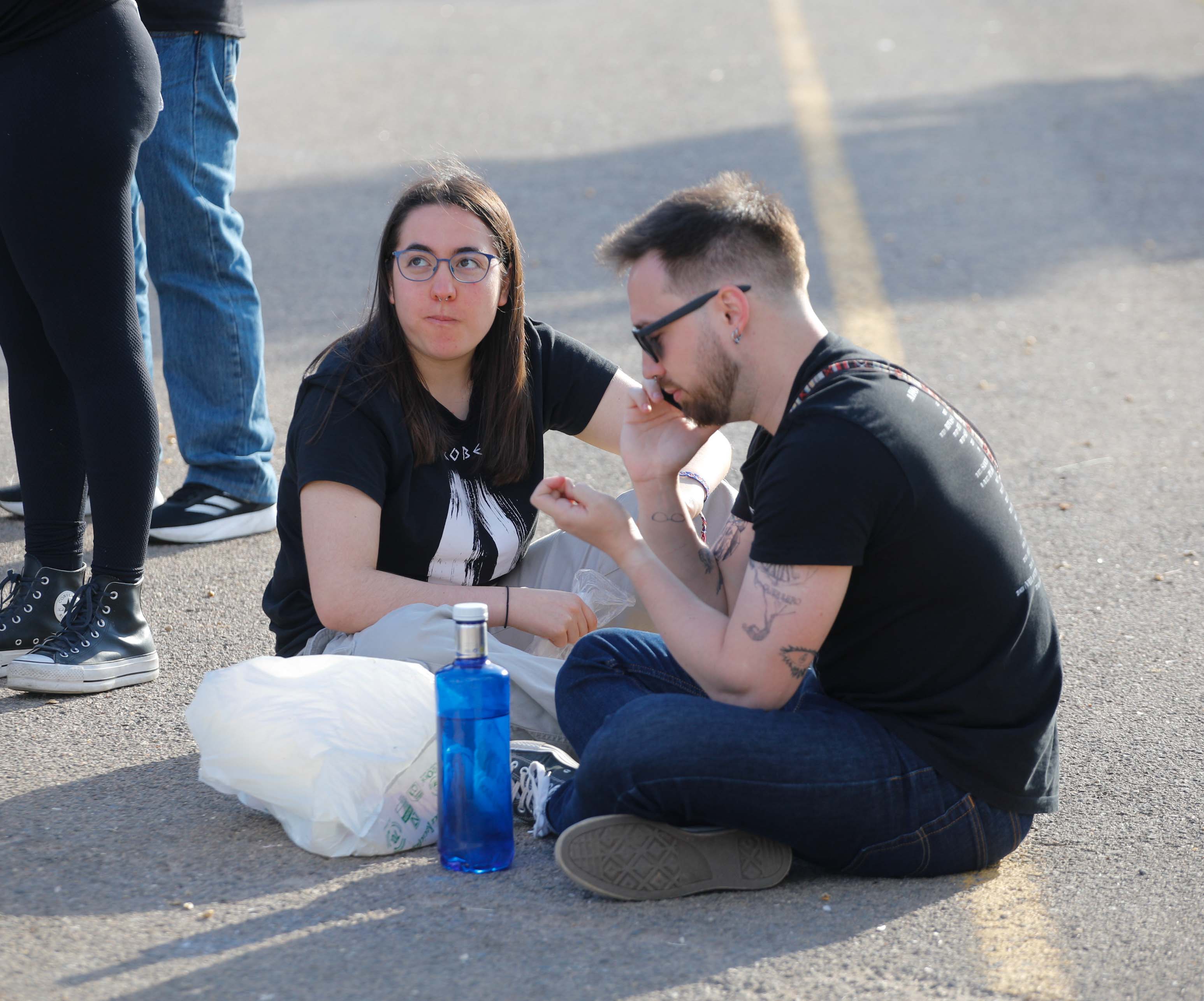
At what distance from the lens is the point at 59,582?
347 cm

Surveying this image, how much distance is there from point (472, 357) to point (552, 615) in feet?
2.21

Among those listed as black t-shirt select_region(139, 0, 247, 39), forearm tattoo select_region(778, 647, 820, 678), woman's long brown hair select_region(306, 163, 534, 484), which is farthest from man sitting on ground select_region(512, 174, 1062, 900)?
black t-shirt select_region(139, 0, 247, 39)

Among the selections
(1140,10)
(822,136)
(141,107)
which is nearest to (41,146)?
(141,107)

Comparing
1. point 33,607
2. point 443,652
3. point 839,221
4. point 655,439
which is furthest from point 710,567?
point 839,221

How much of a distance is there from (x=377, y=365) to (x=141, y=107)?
81 cm

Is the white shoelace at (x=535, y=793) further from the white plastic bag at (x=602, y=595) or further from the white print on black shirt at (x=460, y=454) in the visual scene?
the white print on black shirt at (x=460, y=454)

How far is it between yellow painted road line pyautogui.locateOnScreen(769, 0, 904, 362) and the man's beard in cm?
337

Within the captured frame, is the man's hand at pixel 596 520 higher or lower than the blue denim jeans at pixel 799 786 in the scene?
higher

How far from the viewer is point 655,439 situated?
9.74ft

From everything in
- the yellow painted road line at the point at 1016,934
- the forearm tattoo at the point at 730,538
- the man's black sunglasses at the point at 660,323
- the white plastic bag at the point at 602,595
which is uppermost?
the man's black sunglasses at the point at 660,323

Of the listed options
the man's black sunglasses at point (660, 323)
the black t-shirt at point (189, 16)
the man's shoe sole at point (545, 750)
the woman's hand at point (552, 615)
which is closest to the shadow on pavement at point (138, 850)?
the man's shoe sole at point (545, 750)

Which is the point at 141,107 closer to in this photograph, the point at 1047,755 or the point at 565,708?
the point at 565,708

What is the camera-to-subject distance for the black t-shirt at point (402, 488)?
9.92 feet

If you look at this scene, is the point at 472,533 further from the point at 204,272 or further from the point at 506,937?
the point at 204,272
